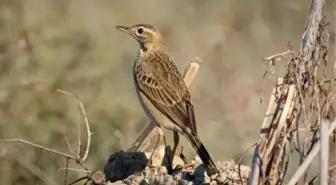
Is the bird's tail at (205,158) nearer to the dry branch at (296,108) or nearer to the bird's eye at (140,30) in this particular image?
the dry branch at (296,108)

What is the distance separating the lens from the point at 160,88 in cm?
705

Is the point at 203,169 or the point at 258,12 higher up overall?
the point at 258,12

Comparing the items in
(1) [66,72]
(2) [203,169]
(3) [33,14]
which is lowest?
(2) [203,169]

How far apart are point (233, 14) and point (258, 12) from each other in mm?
394

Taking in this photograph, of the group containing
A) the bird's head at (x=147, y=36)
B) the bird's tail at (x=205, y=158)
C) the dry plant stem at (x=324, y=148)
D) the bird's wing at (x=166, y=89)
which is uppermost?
the bird's head at (x=147, y=36)

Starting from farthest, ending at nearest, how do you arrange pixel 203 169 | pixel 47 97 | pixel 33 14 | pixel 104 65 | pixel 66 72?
pixel 33 14 < pixel 104 65 < pixel 66 72 < pixel 47 97 < pixel 203 169

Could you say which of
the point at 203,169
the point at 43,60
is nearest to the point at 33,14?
the point at 43,60

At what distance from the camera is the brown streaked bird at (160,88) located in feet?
22.1

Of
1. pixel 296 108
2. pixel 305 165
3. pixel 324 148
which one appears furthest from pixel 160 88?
pixel 324 148

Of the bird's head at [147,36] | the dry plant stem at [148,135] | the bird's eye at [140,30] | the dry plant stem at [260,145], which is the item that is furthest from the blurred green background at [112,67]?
the dry plant stem at [260,145]

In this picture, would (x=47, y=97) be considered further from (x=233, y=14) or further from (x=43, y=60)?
(x=233, y=14)

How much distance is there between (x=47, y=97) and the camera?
906 centimetres

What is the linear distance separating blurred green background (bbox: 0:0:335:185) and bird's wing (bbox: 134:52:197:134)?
2.45 feet

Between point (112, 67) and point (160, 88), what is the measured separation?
480 centimetres
